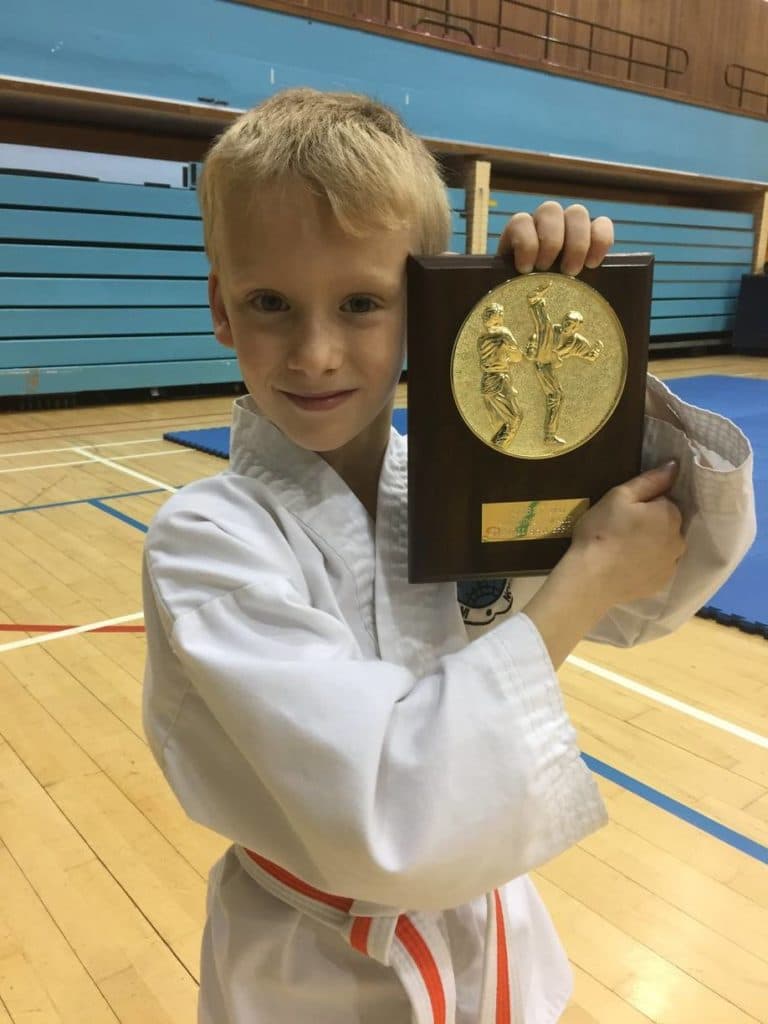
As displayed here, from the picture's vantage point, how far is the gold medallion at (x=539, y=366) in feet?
2.28

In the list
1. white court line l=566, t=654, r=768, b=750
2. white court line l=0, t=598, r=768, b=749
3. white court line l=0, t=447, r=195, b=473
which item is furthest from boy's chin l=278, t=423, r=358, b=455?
white court line l=0, t=447, r=195, b=473

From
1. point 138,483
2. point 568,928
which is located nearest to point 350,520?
point 568,928

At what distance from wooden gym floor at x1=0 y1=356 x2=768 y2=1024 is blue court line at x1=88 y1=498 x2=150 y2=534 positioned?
0.62m

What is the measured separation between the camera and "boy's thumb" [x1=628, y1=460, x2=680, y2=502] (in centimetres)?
73

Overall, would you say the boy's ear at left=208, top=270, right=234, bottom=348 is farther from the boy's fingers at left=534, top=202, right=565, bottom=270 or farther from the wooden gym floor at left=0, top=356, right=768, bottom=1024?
the wooden gym floor at left=0, top=356, right=768, bottom=1024

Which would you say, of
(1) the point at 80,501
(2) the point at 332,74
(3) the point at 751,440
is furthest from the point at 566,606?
(2) the point at 332,74

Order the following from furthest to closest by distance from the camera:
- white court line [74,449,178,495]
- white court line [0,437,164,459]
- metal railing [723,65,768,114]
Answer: metal railing [723,65,768,114] → white court line [0,437,164,459] → white court line [74,449,178,495]

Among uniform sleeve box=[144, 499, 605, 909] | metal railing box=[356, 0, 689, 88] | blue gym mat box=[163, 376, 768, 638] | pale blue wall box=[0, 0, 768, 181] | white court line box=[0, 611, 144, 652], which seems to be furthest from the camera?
metal railing box=[356, 0, 689, 88]

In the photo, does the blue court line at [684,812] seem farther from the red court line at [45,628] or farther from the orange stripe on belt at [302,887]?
the red court line at [45,628]

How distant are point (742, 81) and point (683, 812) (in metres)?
11.3

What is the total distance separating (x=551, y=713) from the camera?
60 centimetres

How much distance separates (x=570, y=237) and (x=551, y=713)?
0.36 meters

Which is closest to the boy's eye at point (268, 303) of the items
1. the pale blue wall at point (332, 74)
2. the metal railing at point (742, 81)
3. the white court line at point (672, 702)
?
the white court line at point (672, 702)

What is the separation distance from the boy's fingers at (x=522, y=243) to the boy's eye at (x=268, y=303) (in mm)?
181
